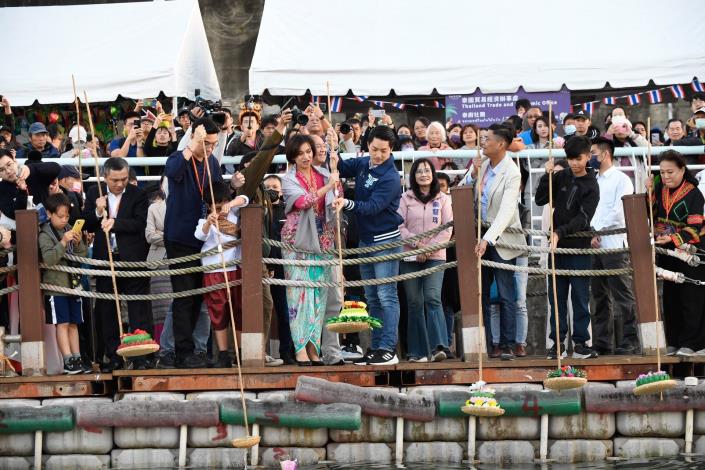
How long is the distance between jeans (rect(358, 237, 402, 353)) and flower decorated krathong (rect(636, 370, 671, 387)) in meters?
2.07

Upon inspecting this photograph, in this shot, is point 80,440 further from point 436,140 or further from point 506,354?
point 436,140

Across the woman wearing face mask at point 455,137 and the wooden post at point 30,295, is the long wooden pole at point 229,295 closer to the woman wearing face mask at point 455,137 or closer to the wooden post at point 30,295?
the wooden post at point 30,295

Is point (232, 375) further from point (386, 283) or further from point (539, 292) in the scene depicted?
point (539, 292)

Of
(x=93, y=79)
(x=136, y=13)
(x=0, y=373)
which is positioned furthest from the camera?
(x=136, y=13)

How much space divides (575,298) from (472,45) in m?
5.43

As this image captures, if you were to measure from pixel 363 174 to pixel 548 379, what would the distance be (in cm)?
247

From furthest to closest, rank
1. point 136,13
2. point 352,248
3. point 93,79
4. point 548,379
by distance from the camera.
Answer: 1. point 136,13
2. point 93,79
3. point 352,248
4. point 548,379

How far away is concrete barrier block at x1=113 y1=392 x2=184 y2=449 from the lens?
12172mm

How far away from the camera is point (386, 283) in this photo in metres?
12.6

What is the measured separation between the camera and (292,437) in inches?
477

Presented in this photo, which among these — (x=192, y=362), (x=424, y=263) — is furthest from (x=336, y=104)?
(x=192, y=362)

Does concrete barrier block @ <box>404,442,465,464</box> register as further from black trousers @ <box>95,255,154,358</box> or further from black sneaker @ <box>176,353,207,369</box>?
black trousers @ <box>95,255,154,358</box>

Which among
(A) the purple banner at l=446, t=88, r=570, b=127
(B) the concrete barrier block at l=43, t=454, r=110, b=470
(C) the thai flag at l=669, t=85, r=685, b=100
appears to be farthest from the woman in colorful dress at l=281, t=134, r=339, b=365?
(C) the thai flag at l=669, t=85, r=685, b=100

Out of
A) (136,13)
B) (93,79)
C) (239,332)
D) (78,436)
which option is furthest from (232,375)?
(136,13)
